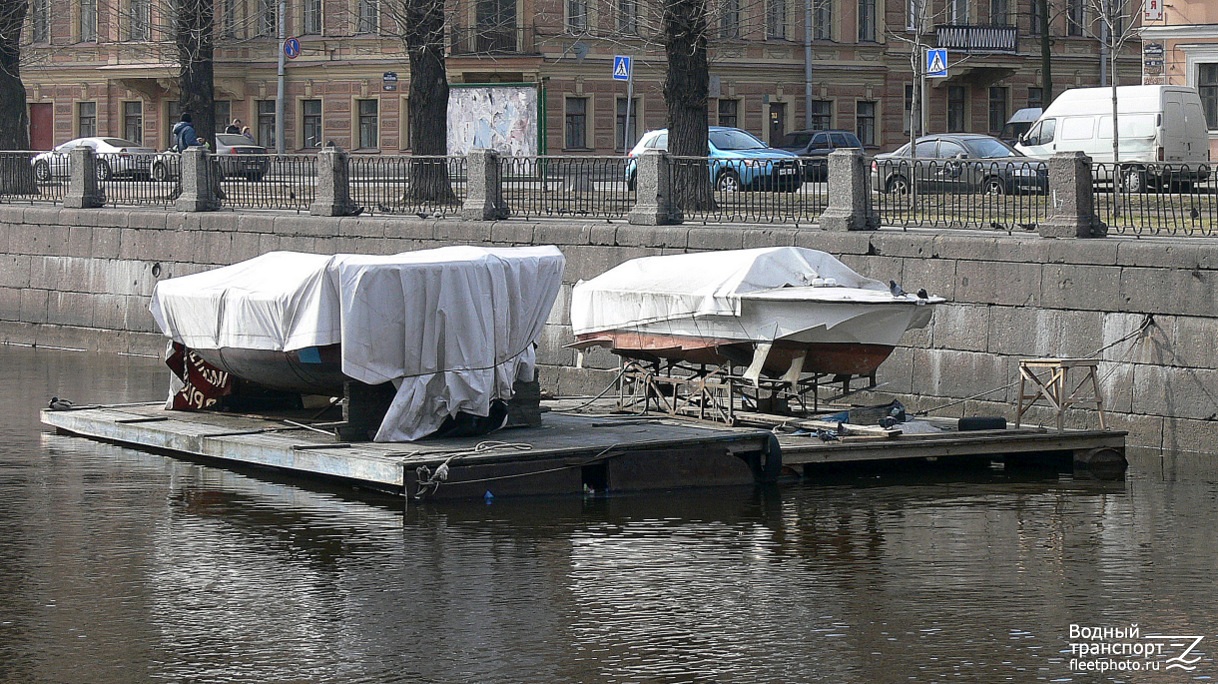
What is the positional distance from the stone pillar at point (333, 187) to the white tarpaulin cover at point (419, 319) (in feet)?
24.5

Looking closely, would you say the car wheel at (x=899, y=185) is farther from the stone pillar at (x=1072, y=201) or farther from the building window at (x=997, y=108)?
the building window at (x=997, y=108)

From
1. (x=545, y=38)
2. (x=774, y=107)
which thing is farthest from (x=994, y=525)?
(x=774, y=107)

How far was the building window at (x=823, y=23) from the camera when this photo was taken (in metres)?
47.8

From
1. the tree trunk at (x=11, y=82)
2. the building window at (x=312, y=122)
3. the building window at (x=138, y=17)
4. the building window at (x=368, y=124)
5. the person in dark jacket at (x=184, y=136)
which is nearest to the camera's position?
the person in dark jacket at (x=184, y=136)

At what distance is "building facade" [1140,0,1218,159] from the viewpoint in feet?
130

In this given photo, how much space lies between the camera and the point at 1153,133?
31.5 metres

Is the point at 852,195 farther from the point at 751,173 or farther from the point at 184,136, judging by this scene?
the point at 184,136

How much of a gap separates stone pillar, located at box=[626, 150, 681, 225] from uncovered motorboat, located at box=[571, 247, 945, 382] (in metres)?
3.18

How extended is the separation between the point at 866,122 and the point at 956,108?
9.77 feet

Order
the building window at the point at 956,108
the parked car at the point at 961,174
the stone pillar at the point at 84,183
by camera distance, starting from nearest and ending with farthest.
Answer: the parked car at the point at 961,174 < the stone pillar at the point at 84,183 < the building window at the point at 956,108

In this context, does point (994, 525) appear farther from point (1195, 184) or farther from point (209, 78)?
point (209, 78)

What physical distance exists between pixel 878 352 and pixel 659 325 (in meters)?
1.85

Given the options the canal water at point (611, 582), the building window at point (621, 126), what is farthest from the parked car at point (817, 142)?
the canal water at point (611, 582)

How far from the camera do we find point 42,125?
167 ft
